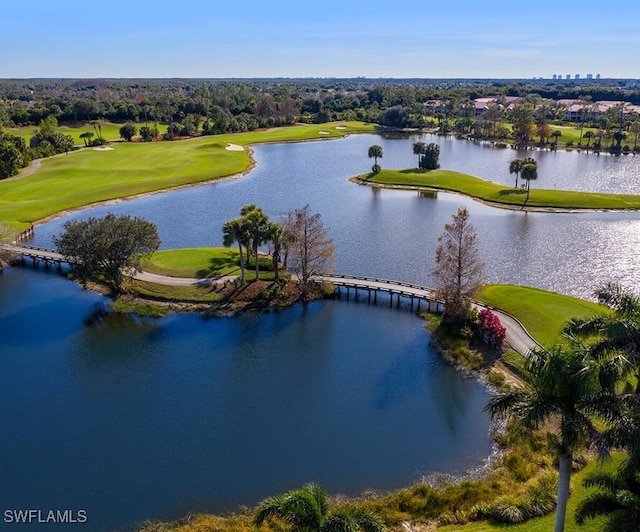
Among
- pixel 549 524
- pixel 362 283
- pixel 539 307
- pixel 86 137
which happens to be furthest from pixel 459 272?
pixel 86 137

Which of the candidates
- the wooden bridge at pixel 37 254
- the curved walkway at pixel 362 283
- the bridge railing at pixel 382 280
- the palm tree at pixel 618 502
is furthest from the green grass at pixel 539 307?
the wooden bridge at pixel 37 254

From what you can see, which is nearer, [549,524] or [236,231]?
[549,524]

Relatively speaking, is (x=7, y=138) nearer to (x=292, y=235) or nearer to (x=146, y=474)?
(x=292, y=235)

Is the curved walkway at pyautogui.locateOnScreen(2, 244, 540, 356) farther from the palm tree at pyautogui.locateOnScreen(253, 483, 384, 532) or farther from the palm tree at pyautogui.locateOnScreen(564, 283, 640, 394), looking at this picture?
the palm tree at pyautogui.locateOnScreen(253, 483, 384, 532)

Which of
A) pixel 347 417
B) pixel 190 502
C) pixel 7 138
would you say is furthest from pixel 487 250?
pixel 7 138

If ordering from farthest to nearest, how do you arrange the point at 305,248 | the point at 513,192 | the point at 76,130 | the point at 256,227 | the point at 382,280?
the point at 76,130
the point at 513,192
the point at 382,280
the point at 256,227
the point at 305,248

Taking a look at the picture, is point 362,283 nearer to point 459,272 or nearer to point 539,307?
point 459,272
